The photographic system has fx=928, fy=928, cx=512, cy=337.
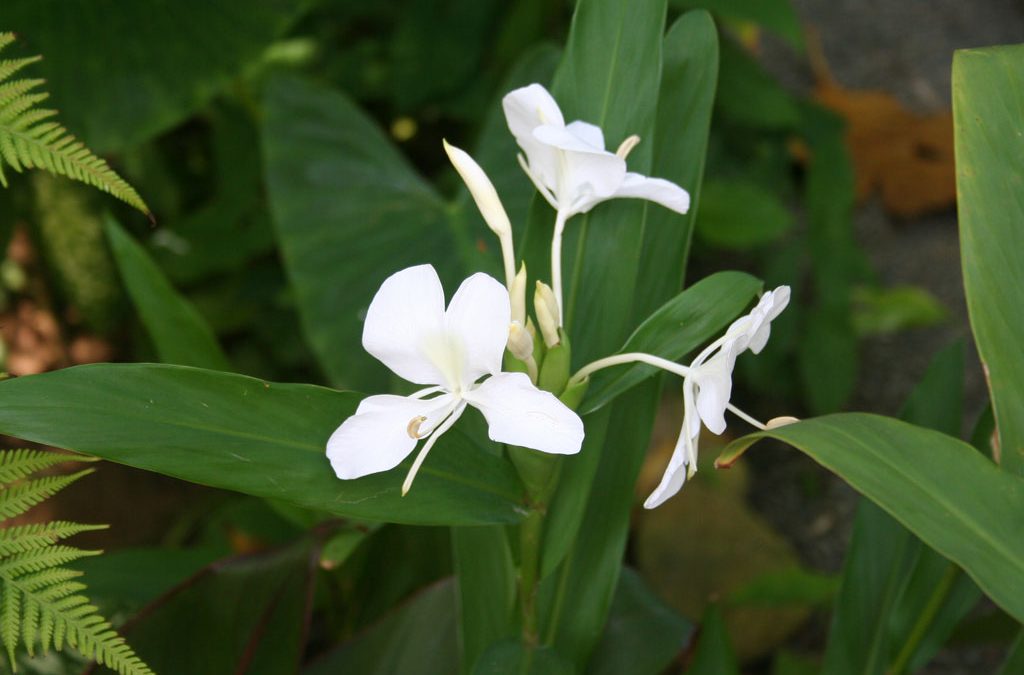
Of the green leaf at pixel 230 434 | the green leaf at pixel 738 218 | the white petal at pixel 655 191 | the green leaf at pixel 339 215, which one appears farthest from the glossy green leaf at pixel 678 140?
the green leaf at pixel 738 218

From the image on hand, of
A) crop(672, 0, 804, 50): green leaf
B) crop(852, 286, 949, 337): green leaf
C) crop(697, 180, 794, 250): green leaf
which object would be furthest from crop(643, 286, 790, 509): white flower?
crop(852, 286, 949, 337): green leaf

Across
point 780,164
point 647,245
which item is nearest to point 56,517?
point 647,245

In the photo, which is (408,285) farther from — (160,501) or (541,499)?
(160,501)

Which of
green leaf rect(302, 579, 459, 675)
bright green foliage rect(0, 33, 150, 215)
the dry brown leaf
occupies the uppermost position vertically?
bright green foliage rect(0, 33, 150, 215)

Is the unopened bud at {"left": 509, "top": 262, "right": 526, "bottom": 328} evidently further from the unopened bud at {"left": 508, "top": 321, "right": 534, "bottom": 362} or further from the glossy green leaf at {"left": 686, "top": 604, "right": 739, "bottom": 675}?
→ the glossy green leaf at {"left": 686, "top": 604, "right": 739, "bottom": 675}

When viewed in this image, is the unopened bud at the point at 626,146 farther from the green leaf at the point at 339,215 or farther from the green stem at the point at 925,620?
the green leaf at the point at 339,215
